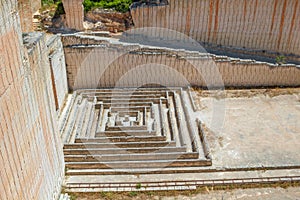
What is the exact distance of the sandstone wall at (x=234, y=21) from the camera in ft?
60.1

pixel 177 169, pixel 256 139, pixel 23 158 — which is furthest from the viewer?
pixel 256 139

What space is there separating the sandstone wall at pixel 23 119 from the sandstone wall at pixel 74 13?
758 centimetres

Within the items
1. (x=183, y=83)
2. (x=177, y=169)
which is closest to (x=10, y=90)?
(x=177, y=169)

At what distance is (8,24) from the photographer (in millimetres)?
7516

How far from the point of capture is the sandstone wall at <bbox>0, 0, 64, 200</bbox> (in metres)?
7.36

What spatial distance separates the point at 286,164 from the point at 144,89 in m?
7.19

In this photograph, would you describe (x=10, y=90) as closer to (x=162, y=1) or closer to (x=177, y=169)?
(x=177, y=169)

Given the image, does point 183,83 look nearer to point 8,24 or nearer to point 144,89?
point 144,89

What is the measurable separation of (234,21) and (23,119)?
13.7 metres

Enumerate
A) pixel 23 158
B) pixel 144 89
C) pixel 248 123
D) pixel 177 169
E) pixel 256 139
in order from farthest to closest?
pixel 144 89 → pixel 248 123 → pixel 256 139 → pixel 177 169 → pixel 23 158

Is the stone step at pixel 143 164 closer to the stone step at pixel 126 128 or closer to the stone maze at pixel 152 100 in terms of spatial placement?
the stone maze at pixel 152 100

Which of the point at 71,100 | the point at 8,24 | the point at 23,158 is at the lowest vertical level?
the point at 71,100

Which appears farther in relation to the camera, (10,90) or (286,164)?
(286,164)

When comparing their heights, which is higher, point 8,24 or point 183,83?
point 8,24
